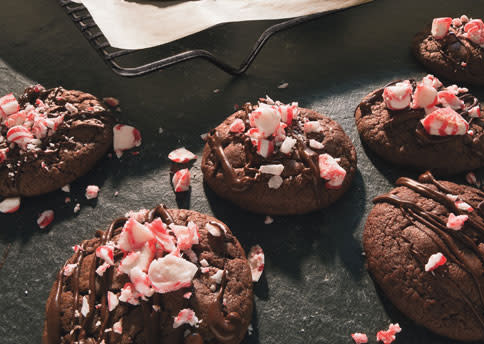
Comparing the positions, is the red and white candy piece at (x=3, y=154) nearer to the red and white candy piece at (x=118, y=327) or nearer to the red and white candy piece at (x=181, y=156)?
the red and white candy piece at (x=181, y=156)

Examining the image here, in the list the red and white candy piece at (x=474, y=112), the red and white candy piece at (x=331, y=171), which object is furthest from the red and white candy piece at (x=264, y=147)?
the red and white candy piece at (x=474, y=112)

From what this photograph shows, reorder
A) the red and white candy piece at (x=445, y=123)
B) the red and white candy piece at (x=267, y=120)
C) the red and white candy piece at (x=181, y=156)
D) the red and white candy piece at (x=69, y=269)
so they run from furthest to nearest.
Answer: the red and white candy piece at (x=181, y=156) < the red and white candy piece at (x=445, y=123) < the red and white candy piece at (x=267, y=120) < the red and white candy piece at (x=69, y=269)

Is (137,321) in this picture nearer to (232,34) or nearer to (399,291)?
(399,291)

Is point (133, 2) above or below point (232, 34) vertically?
above

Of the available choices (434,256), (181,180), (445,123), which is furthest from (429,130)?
(181,180)

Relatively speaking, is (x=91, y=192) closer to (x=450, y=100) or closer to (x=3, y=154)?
(x=3, y=154)

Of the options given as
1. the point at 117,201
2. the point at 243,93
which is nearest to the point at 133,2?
the point at 243,93
